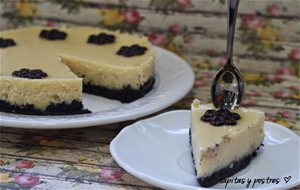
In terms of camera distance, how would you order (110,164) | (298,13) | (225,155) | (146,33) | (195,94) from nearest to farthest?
1. (225,155)
2. (110,164)
3. (195,94)
4. (298,13)
5. (146,33)

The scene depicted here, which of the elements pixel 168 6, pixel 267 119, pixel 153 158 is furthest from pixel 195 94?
pixel 153 158

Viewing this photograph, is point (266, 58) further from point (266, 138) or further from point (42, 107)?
point (42, 107)

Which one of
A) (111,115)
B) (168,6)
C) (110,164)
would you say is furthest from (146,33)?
(110,164)

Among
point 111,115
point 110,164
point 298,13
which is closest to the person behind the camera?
point 110,164

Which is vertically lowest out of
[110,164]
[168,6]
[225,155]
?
[110,164]

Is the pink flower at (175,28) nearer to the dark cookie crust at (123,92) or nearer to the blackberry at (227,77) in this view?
the dark cookie crust at (123,92)

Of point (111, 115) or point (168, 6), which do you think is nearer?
point (111, 115)

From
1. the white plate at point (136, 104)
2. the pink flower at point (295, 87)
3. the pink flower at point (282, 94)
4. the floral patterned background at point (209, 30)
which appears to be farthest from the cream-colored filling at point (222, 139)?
the pink flower at point (295, 87)

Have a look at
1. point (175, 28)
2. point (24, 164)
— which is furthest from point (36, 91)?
point (175, 28)

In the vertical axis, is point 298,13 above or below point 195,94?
above

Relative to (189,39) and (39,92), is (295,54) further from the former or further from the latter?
(39,92)
